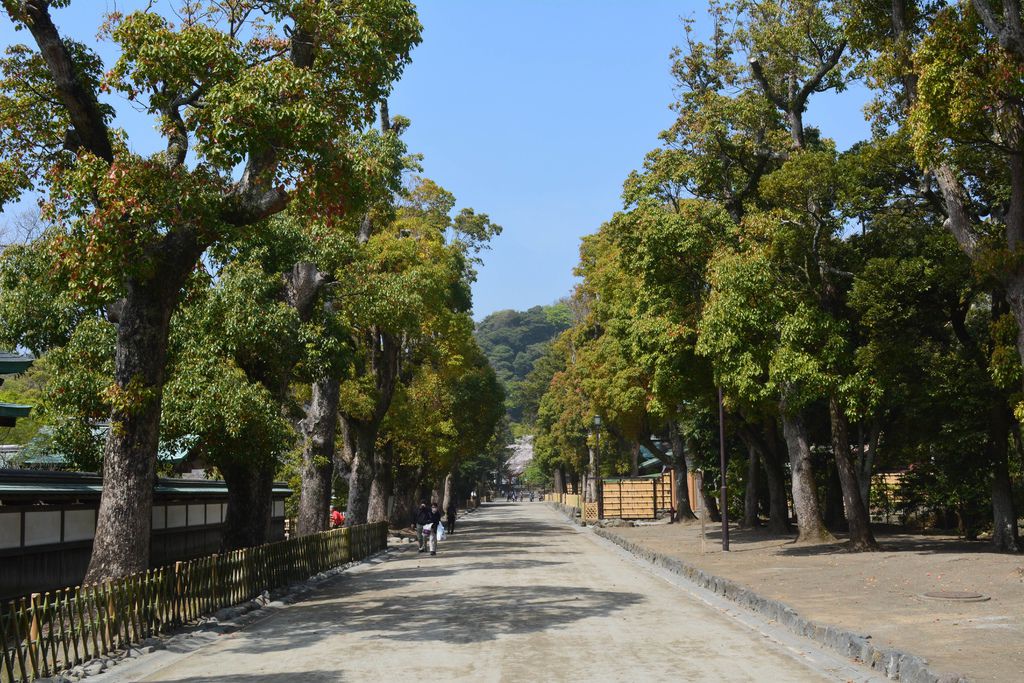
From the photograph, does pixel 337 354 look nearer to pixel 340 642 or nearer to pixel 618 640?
pixel 340 642

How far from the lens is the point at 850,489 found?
25.8 m

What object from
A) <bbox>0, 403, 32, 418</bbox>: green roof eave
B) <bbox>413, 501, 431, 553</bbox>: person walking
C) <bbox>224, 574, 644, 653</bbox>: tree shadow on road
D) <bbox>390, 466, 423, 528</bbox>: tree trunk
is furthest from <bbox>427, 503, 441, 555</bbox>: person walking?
<bbox>390, 466, 423, 528</bbox>: tree trunk

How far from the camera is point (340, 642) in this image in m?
13.1

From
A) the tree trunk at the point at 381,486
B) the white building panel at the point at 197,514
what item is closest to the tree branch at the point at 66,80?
the white building panel at the point at 197,514

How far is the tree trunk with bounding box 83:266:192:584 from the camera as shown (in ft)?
45.7

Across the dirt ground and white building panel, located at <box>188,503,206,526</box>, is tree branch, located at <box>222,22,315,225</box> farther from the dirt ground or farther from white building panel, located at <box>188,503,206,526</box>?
white building panel, located at <box>188,503,206,526</box>

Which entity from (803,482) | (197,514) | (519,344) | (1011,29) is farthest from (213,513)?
(519,344)

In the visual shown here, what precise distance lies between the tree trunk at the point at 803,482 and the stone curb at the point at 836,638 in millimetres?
7638

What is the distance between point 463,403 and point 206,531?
27.8 meters

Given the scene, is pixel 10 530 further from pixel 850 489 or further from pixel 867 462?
pixel 867 462

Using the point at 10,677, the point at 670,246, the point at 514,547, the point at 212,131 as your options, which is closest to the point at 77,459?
the point at 212,131

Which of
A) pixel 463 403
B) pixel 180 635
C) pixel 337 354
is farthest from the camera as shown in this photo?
pixel 463 403

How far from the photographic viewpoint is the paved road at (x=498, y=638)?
10562 millimetres

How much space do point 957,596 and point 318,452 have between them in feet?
57.7
